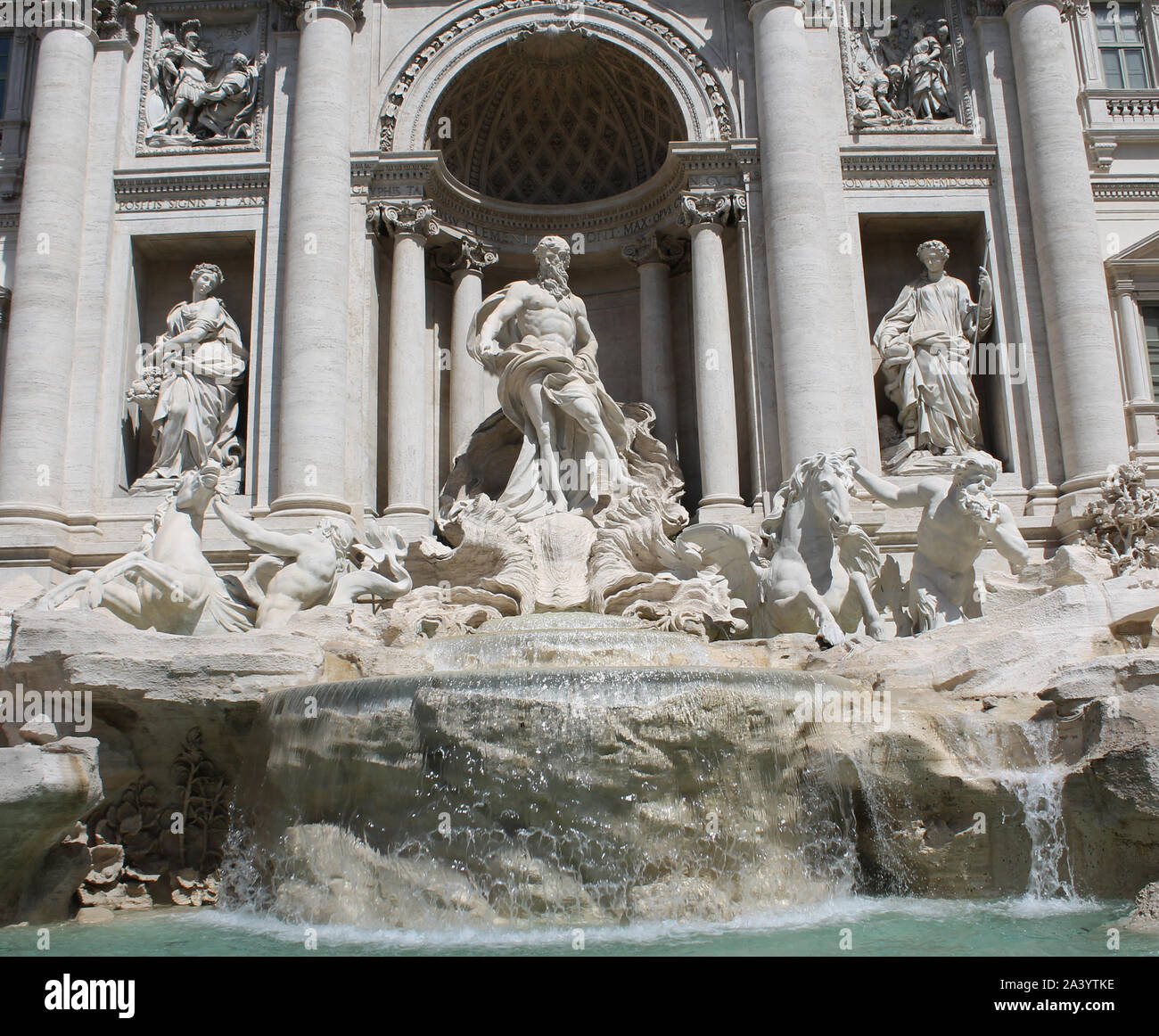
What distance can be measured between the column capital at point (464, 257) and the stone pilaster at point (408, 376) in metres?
0.65

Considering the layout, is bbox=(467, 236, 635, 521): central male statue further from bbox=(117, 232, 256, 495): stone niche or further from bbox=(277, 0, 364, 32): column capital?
bbox=(277, 0, 364, 32): column capital

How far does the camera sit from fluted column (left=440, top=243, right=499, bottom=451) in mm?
16922

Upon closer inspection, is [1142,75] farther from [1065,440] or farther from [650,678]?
[650,678]

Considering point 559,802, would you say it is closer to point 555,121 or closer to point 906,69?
point 555,121

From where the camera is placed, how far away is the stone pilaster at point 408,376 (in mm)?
15438

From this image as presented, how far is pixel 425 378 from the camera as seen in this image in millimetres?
16688

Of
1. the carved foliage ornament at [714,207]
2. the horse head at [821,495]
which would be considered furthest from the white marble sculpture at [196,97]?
the horse head at [821,495]

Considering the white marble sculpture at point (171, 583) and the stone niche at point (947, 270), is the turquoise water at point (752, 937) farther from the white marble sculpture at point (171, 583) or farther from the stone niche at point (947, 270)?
the stone niche at point (947, 270)

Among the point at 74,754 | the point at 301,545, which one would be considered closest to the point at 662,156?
the point at 301,545

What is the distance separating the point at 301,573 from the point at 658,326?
7651 millimetres

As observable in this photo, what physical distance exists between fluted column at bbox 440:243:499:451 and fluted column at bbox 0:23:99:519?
547 centimetres

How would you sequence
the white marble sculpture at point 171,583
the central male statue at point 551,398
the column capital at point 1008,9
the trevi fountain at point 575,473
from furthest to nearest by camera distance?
the column capital at point 1008,9
the central male statue at point 551,398
the white marble sculpture at point 171,583
the trevi fountain at point 575,473

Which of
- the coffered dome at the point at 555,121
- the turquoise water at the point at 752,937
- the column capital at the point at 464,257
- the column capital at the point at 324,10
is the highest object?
the column capital at the point at 324,10

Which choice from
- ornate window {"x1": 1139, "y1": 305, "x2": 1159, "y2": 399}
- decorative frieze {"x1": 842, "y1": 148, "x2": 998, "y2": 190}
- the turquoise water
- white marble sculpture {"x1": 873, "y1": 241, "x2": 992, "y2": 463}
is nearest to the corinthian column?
decorative frieze {"x1": 842, "y1": 148, "x2": 998, "y2": 190}
